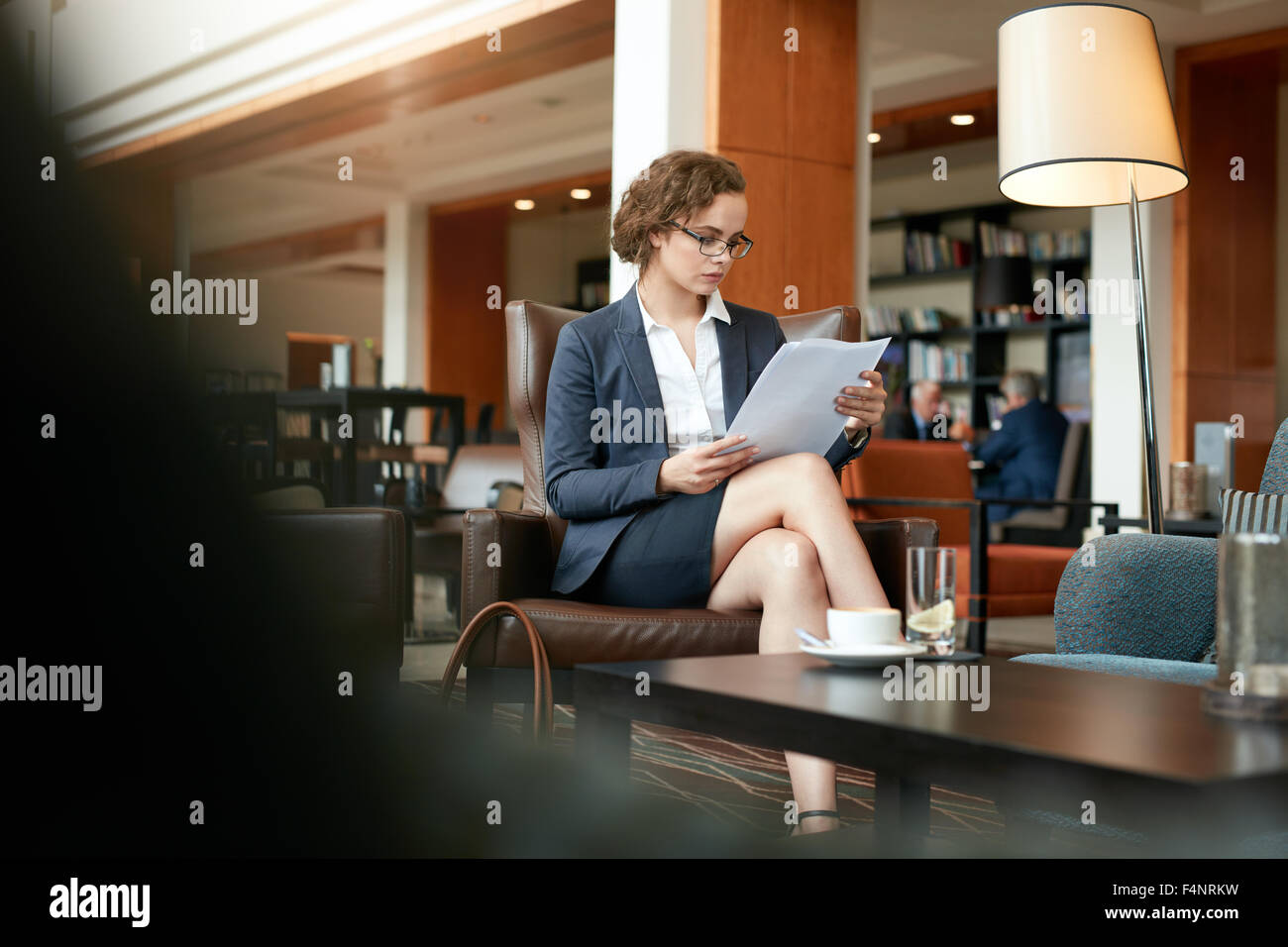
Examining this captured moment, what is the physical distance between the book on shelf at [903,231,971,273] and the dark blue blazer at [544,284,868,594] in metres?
7.40

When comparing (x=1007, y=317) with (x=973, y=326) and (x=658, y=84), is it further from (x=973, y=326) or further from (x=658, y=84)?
(x=658, y=84)

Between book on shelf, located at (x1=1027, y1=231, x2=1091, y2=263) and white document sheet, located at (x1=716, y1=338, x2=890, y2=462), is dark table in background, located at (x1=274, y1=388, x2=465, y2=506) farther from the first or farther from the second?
book on shelf, located at (x1=1027, y1=231, x2=1091, y2=263)

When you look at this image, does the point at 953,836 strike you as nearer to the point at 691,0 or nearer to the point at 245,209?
the point at 691,0

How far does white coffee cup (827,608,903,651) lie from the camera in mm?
1415

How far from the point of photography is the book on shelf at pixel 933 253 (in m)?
9.48

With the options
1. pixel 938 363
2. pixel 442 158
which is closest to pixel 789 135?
pixel 938 363

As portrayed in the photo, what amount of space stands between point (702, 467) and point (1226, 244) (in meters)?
5.52

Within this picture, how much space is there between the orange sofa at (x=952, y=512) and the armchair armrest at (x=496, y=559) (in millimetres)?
2030

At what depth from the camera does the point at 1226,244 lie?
6586mm

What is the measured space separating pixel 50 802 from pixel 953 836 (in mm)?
1501

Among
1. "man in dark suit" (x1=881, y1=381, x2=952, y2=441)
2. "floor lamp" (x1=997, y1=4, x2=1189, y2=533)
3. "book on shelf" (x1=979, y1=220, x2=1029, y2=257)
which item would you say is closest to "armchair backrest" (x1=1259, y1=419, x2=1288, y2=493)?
"floor lamp" (x1=997, y1=4, x2=1189, y2=533)

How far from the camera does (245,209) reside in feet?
43.3

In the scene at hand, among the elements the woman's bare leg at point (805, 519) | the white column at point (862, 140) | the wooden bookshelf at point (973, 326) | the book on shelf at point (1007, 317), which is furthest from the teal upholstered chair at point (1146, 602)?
the book on shelf at point (1007, 317)
